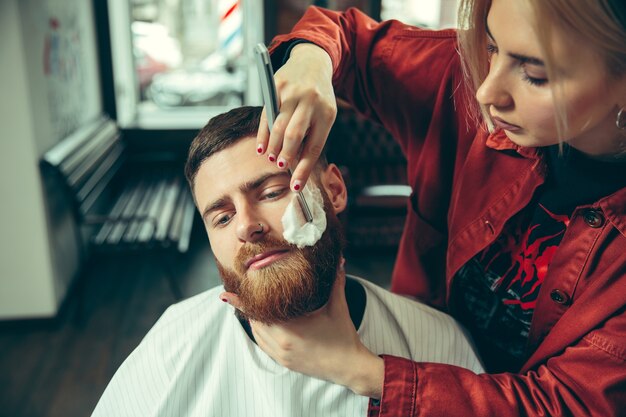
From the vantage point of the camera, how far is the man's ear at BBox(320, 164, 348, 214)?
59.3 inches

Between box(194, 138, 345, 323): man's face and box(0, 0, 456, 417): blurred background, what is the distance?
189cm

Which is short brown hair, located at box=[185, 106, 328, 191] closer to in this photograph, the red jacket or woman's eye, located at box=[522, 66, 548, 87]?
the red jacket

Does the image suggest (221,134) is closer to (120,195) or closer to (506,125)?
(506,125)

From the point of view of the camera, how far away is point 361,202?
14.4 feet

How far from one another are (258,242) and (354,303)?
396 millimetres

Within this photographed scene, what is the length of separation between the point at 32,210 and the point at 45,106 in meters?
0.62

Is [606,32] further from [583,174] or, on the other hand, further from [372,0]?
[372,0]

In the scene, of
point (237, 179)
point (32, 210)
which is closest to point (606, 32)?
point (237, 179)

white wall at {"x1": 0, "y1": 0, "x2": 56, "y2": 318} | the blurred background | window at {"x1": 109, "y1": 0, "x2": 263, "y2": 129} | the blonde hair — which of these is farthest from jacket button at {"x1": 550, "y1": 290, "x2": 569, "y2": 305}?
window at {"x1": 109, "y1": 0, "x2": 263, "y2": 129}

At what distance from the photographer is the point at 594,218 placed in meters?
1.12

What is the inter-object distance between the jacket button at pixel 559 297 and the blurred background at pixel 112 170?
7.67 feet

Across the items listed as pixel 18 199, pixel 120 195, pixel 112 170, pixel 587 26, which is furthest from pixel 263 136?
pixel 112 170

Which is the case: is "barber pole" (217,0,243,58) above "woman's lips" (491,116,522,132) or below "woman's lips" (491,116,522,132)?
below

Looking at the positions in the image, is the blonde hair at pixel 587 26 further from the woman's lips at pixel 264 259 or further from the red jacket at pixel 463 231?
the woman's lips at pixel 264 259
